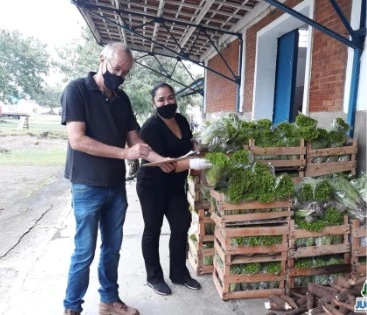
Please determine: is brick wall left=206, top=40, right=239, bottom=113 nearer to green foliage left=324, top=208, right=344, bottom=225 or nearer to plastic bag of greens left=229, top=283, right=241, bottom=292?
green foliage left=324, top=208, right=344, bottom=225

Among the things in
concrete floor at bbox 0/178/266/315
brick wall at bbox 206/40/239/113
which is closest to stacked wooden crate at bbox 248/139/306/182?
concrete floor at bbox 0/178/266/315

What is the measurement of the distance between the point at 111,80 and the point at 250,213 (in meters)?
1.49

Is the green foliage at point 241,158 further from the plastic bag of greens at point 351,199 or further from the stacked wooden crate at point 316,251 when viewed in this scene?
the plastic bag of greens at point 351,199

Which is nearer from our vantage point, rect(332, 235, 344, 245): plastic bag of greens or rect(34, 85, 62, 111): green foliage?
rect(332, 235, 344, 245): plastic bag of greens

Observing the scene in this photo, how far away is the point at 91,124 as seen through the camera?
2.32 m

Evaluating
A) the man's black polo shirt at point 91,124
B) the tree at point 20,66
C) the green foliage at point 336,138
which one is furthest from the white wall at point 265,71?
the tree at point 20,66

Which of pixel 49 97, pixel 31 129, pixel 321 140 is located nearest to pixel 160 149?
pixel 321 140

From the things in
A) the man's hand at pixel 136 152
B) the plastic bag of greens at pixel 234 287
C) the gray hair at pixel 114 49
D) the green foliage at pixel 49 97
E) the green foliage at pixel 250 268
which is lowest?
the plastic bag of greens at pixel 234 287

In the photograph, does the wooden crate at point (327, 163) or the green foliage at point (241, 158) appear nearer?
the green foliage at point (241, 158)

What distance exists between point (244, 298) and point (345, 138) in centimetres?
194

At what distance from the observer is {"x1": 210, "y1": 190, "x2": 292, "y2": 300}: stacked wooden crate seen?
111 inches

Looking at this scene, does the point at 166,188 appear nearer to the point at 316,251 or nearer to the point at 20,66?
the point at 316,251

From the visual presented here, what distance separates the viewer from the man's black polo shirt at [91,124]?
7.36 feet

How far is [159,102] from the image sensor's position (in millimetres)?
2893
